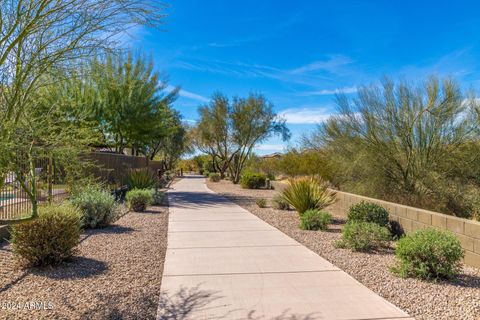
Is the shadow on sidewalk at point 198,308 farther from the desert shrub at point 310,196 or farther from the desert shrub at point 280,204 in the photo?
the desert shrub at point 280,204

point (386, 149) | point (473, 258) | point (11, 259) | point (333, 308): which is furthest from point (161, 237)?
point (386, 149)

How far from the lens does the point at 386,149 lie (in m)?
13.7

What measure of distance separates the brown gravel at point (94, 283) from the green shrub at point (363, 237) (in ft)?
11.4

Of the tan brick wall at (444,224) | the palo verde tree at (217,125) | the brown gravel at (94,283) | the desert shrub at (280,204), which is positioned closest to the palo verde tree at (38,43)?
the brown gravel at (94,283)

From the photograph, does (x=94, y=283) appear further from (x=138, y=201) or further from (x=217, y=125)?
(x=217, y=125)

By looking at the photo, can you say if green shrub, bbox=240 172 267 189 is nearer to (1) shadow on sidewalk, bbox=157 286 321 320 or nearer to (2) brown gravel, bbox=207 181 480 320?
(2) brown gravel, bbox=207 181 480 320

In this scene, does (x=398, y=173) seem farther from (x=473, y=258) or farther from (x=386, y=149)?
(x=473, y=258)

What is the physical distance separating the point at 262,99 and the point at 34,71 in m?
28.8

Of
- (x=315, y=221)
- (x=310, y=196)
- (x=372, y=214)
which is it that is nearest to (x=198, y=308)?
(x=372, y=214)

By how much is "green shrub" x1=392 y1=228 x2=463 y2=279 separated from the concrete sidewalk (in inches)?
34.9

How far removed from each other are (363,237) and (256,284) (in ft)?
9.72

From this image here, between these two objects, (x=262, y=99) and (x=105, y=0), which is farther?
(x=262, y=99)

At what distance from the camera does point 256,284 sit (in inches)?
216

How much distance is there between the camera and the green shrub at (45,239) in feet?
19.6
